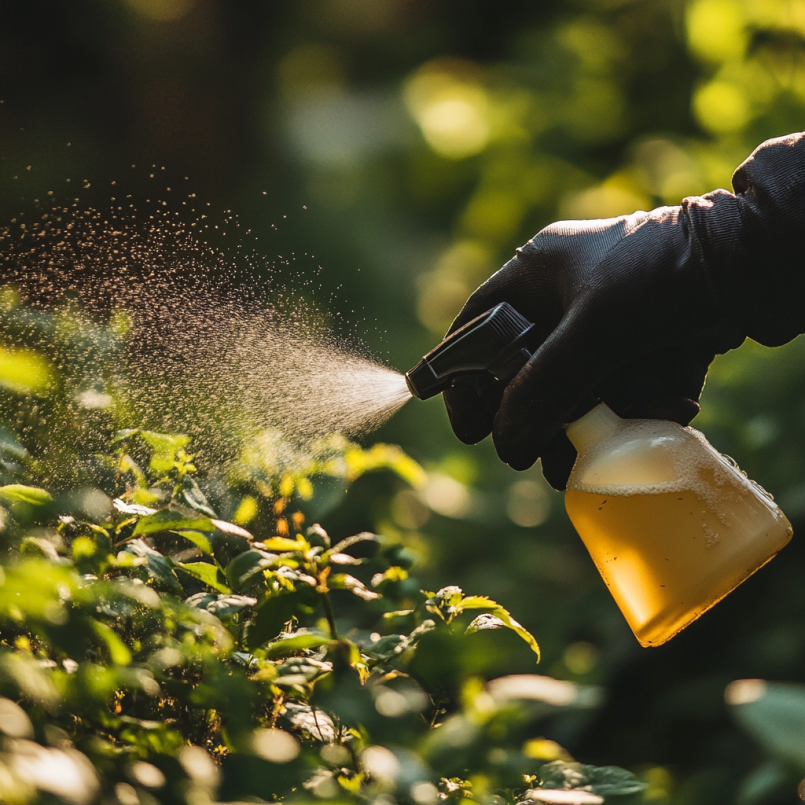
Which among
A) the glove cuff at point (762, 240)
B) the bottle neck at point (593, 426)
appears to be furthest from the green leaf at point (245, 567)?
the glove cuff at point (762, 240)

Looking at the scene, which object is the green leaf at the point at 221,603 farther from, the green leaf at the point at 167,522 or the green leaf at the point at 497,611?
the green leaf at the point at 497,611

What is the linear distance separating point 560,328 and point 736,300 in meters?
0.29

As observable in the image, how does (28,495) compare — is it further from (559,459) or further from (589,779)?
(559,459)

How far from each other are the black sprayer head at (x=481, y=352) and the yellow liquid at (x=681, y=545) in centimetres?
24

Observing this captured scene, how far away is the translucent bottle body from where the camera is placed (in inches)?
39.7

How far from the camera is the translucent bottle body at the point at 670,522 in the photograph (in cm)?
101

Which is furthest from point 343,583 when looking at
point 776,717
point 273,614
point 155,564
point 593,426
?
point 593,426

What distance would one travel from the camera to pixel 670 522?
1.02m

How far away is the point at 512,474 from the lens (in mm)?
2812

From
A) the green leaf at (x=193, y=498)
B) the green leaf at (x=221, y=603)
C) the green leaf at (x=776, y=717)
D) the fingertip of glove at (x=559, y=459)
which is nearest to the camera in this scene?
the green leaf at (x=776, y=717)

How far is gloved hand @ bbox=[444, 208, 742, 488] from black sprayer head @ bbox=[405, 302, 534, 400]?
0.04m

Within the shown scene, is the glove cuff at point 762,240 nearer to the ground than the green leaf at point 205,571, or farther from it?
farther from it

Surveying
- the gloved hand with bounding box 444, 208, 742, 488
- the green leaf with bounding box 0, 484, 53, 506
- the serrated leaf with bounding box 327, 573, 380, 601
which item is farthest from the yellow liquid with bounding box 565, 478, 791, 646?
the green leaf with bounding box 0, 484, 53, 506

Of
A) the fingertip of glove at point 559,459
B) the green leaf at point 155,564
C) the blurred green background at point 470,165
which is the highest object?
the blurred green background at point 470,165
